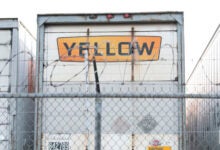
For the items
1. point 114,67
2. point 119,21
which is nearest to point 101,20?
point 119,21

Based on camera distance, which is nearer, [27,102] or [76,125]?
[76,125]

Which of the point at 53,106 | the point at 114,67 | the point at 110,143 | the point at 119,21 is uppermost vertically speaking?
the point at 119,21

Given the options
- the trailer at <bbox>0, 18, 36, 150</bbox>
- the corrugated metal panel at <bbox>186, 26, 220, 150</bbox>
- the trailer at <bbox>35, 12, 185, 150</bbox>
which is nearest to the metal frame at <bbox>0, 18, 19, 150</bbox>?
the trailer at <bbox>0, 18, 36, 150</bbox>

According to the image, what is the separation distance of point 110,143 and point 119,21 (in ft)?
5.69

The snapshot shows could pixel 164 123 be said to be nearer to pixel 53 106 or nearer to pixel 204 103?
pixel 53 106

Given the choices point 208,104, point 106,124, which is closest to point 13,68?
point 106,124

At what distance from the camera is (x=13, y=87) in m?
6.95

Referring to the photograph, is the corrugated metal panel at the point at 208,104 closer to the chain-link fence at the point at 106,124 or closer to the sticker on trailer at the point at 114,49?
the chain-link fence at the point at 106,124

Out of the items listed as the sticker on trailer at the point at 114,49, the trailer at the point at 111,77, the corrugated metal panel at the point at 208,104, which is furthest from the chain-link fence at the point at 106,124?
the corrugated metal panel at the point at 208,104

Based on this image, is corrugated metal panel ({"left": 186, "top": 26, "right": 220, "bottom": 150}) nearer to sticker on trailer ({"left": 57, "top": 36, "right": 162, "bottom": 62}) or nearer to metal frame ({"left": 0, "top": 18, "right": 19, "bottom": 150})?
sticker on trailer ({"left": 57, "top": 36, "right": 162, "bottom": 62})

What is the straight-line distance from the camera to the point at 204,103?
9078 millimetres

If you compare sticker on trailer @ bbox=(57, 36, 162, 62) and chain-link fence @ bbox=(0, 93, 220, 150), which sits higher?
sticker on trailer @ bbox=(57, 36, 162, 62)

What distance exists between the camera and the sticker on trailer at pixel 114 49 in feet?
22.6

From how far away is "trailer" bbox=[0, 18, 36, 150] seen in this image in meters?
6.87
